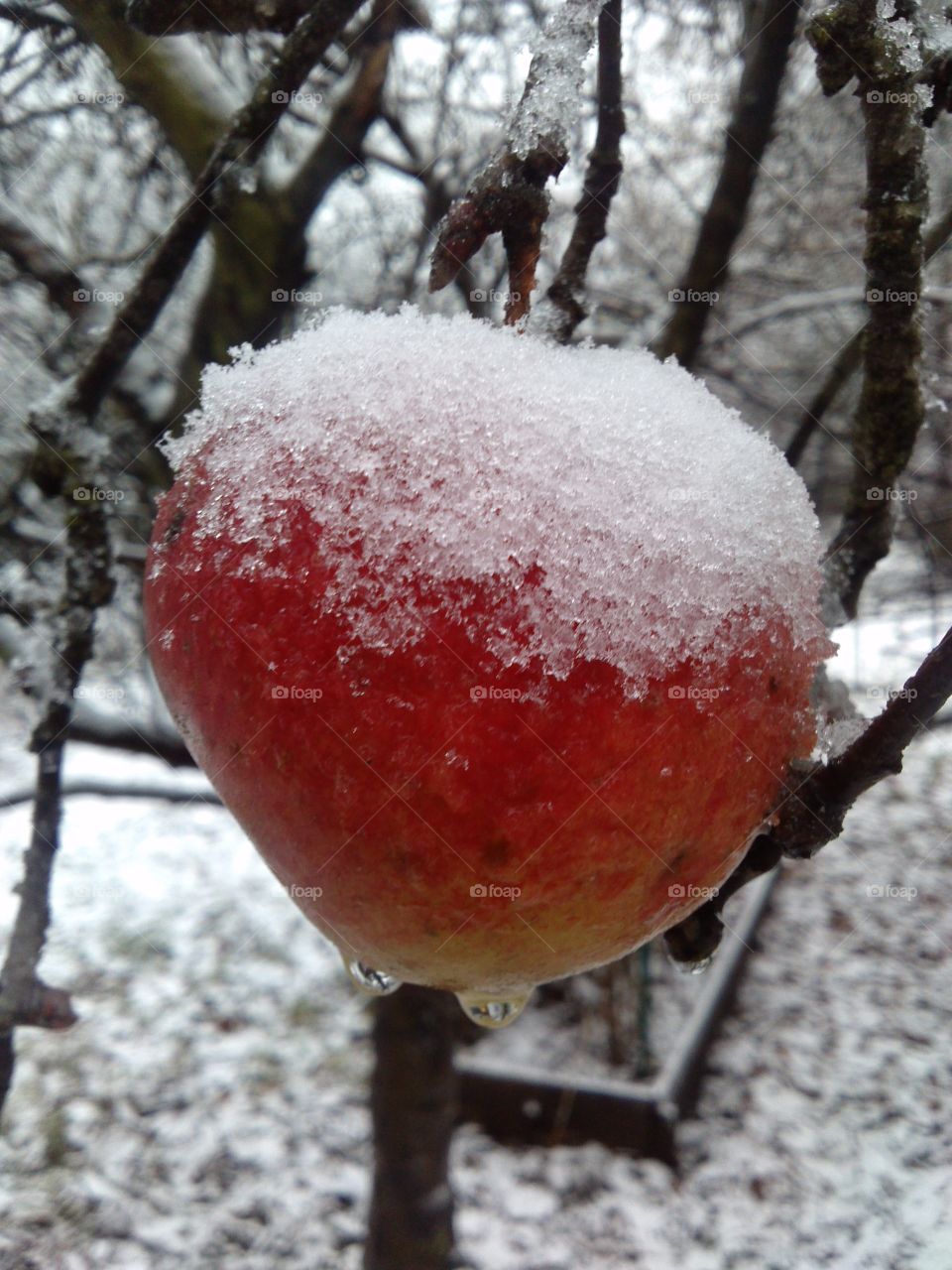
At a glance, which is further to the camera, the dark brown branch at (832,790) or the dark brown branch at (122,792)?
the dark brown branch at (122,792)

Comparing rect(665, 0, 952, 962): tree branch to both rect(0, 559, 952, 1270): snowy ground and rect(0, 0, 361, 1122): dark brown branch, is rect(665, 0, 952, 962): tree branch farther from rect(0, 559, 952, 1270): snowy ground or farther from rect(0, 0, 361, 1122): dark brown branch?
rect(0, 559, 952, 1270): snowy ground

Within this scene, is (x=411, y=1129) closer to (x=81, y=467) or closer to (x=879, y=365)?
(x=81, y=467)

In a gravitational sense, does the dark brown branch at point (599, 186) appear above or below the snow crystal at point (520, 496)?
above

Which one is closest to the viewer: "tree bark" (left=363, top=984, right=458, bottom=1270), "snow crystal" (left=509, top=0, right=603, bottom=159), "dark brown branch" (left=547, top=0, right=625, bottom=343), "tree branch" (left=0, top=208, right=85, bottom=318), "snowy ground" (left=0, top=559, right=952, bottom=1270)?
"snow crystal" (left=509, top=0, right=603, bottom=159)

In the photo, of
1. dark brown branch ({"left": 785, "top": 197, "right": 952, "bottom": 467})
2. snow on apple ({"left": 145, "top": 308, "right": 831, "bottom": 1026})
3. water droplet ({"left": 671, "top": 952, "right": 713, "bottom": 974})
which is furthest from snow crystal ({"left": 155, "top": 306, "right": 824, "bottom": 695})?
dark brown branch ({"left": 785, "top": 197, "right": 952, "bottom": 467})

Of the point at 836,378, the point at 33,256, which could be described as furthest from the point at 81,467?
the point at 836,378

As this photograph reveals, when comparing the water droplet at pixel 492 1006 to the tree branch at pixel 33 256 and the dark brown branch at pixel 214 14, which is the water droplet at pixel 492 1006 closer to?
the dark brown branch at pixel 214 14

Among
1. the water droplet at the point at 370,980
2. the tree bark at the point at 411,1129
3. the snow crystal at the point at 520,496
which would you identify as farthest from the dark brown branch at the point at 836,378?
the tree bark at the point at 411,1129
